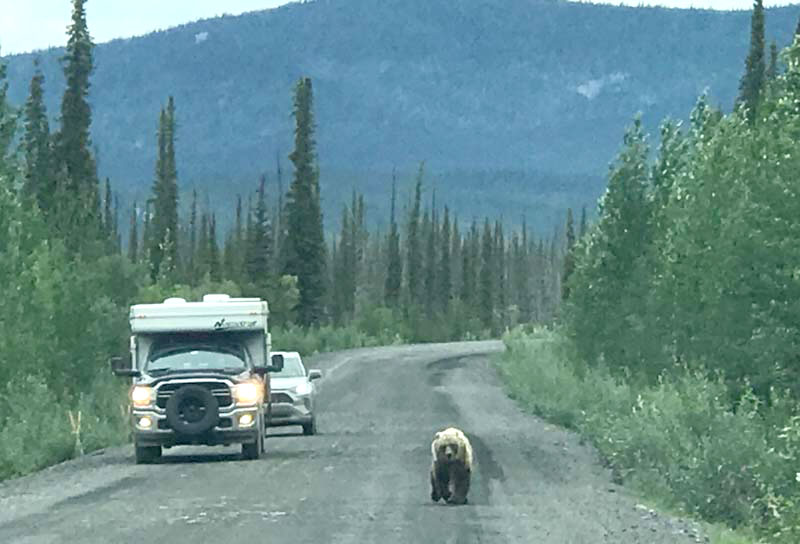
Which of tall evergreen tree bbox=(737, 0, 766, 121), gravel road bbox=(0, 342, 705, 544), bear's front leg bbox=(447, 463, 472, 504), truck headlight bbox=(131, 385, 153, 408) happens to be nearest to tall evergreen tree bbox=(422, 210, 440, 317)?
tall evergreen tree bbox=(737, 0, 766, 121)

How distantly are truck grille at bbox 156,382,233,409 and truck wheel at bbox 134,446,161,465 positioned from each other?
1.16 metres

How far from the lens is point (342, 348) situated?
99.2m

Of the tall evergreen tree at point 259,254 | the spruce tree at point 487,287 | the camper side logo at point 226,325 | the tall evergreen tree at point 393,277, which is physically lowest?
the spruce tree at point 487,287

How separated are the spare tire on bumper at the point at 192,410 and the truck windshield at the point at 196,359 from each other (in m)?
0.86

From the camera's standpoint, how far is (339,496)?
23.4 m

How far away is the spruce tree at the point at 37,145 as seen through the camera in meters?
67.8

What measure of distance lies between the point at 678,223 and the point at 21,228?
12349mm

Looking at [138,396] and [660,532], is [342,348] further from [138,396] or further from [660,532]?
[660,532]

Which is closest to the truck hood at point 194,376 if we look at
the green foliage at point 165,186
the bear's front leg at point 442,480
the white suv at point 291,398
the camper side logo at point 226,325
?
the camper side logo at point 226,325

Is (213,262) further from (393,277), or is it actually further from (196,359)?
(196,359)

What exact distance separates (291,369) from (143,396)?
8793 mm

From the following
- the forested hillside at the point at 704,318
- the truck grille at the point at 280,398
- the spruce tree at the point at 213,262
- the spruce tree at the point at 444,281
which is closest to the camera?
the forested hillside at the point at 704,318

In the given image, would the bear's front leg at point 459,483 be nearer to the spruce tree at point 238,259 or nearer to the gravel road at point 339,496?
the gravel road at point 339,496

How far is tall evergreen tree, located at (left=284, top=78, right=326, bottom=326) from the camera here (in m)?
99.2
